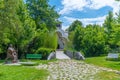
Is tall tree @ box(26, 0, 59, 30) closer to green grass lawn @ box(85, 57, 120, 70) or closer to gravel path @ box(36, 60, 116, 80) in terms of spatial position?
green grass lawn @ box(85, 57, 120, 70)

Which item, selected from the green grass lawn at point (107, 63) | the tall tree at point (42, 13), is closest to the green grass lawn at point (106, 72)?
the green grass lawn at point (107, 63)

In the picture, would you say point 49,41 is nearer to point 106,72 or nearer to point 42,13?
point 42,13

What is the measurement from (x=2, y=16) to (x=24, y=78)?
4626mm

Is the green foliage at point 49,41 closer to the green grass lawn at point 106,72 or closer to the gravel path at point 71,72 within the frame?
the green grass lawn at point 106,72

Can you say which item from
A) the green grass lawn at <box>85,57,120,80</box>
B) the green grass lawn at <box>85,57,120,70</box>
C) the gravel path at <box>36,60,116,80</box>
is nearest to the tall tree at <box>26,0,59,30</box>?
the green grass lawn at <box>85,57,120,70</box>

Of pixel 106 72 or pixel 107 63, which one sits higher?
pixel 107 63

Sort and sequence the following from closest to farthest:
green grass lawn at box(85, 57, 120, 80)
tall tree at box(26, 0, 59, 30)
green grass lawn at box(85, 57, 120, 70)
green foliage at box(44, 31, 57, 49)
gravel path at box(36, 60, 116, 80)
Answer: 1. gravel path at box(36, 60, 116, 80)
2. green grass lawn at box(85, 57, 120, 80)
3. green grass lawn at box(85, 57, 120, 70)
4. green foliage at box(44, 31, 57, 49)
5. tall tree at box(26, 0, 59, 30)

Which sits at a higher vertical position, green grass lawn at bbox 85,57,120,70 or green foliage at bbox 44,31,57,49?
green foliage at bbox 44,31,57,49

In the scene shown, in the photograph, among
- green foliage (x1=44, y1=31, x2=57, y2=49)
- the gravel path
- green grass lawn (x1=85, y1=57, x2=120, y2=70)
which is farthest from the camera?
green foliage (x1=44, y1=31, x2=57, y2=49)

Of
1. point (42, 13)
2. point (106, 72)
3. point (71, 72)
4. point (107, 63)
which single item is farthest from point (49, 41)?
point (106, 72)

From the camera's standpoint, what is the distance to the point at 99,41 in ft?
153

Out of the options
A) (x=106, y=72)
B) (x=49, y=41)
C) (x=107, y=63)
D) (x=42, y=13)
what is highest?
(x=42, y=13)

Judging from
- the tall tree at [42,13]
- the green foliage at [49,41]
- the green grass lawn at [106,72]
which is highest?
the tall tree at [42,13]

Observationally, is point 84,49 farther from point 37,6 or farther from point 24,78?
point 24,78
